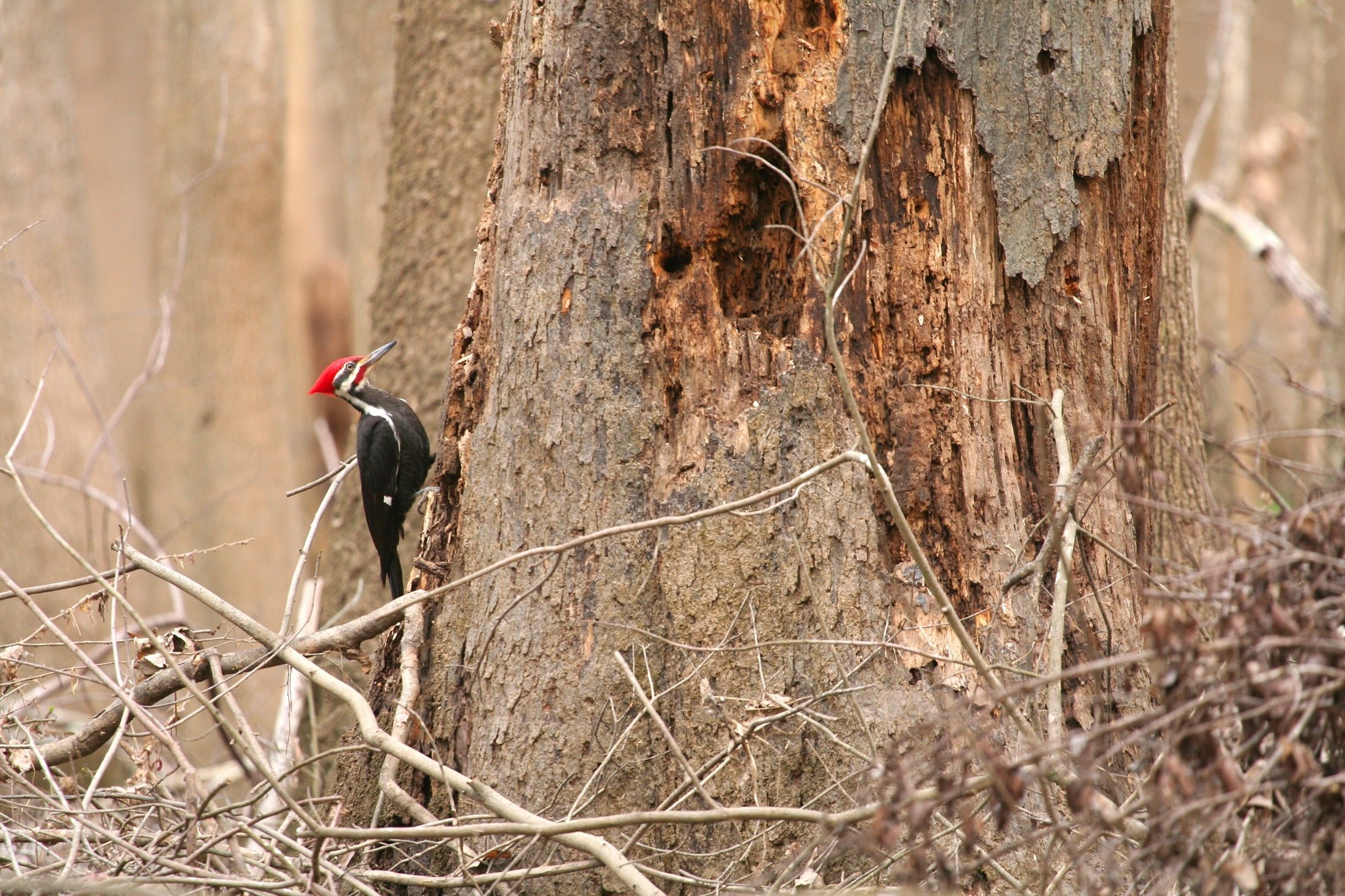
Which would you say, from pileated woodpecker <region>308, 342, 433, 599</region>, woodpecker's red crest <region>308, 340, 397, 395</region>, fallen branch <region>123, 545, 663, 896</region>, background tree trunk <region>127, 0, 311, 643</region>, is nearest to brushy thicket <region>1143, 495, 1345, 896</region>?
fallen branch <region>123, 545, 663, 896</region>

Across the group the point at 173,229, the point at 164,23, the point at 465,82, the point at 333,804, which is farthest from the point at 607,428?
the point at 164,23

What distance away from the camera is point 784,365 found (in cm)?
263

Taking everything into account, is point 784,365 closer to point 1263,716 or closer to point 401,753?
point 401,753

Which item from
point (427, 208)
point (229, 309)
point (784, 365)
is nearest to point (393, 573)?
point (427, 208)

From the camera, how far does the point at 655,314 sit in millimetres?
2738

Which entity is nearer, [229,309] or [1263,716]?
[1263,716]

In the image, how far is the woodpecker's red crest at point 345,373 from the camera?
4.68 m

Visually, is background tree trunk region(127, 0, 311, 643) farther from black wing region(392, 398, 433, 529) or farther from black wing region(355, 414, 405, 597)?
black wing region(355, 414, 405, 597)

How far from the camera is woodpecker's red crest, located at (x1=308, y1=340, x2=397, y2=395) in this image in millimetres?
4684

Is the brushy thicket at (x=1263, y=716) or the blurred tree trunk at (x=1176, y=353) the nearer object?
the brushy thicket at (x=1263, y=716)

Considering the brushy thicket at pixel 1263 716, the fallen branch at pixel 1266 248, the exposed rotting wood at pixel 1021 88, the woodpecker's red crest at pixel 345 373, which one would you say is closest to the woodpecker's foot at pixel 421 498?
the woodpecker's red crest at pixel 345 373

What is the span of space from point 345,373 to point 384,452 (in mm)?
533

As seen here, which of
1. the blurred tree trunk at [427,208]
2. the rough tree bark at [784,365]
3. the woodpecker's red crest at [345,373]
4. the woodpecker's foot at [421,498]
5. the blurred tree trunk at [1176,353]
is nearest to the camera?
the rough tree bark at [784,365]

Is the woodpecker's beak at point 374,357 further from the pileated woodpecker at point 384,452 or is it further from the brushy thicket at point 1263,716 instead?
the brushy thicket at point 1263,716
